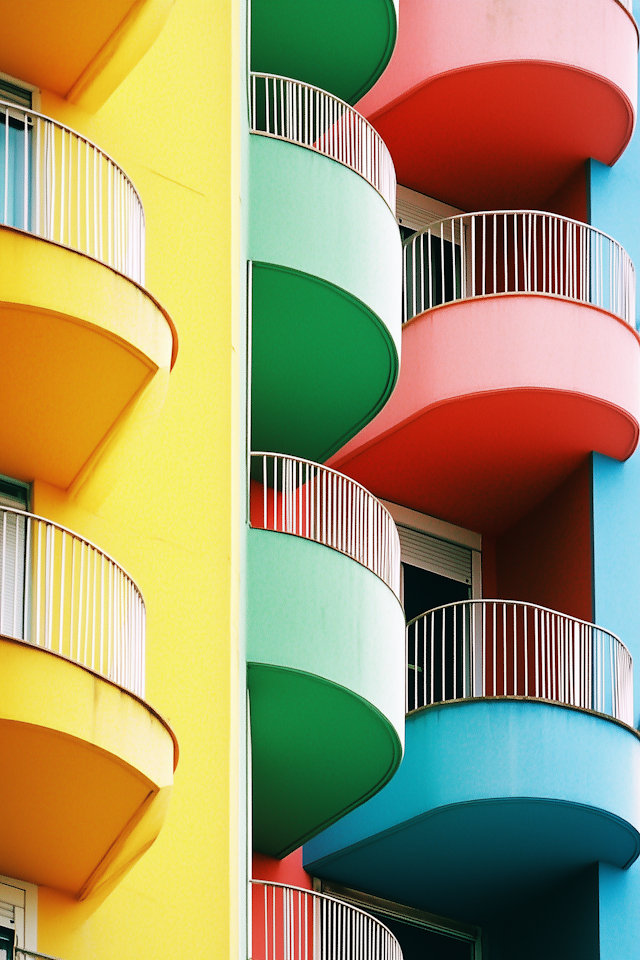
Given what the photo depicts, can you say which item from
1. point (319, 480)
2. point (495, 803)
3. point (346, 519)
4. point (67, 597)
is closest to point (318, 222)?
point (319, 480)

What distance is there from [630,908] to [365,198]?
7.50 m

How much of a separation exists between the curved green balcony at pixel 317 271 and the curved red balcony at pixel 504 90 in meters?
Result: 2.87

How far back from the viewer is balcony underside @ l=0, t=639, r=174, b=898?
12.7m

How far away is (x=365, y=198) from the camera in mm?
19562

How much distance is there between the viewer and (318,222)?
19.0 m

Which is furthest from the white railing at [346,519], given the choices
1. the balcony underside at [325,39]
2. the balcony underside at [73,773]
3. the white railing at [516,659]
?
the balcony underside at [73,773]

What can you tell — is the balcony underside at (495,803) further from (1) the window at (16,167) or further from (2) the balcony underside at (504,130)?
(1) the window at (16,167)

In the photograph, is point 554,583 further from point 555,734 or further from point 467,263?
point 467,263

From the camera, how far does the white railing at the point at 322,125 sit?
19.9 m

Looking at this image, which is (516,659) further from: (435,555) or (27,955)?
(27,955)

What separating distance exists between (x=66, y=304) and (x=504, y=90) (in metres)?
10.7

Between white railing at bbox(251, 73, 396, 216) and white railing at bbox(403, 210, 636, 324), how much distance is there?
1803mm

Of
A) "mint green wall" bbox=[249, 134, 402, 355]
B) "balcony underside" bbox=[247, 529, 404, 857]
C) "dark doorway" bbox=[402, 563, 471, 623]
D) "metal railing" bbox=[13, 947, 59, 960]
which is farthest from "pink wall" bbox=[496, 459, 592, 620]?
"metal railing" bbox=[13, 947, 59, 960]

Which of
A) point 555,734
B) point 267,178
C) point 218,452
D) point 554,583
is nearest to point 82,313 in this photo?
point 218,452
